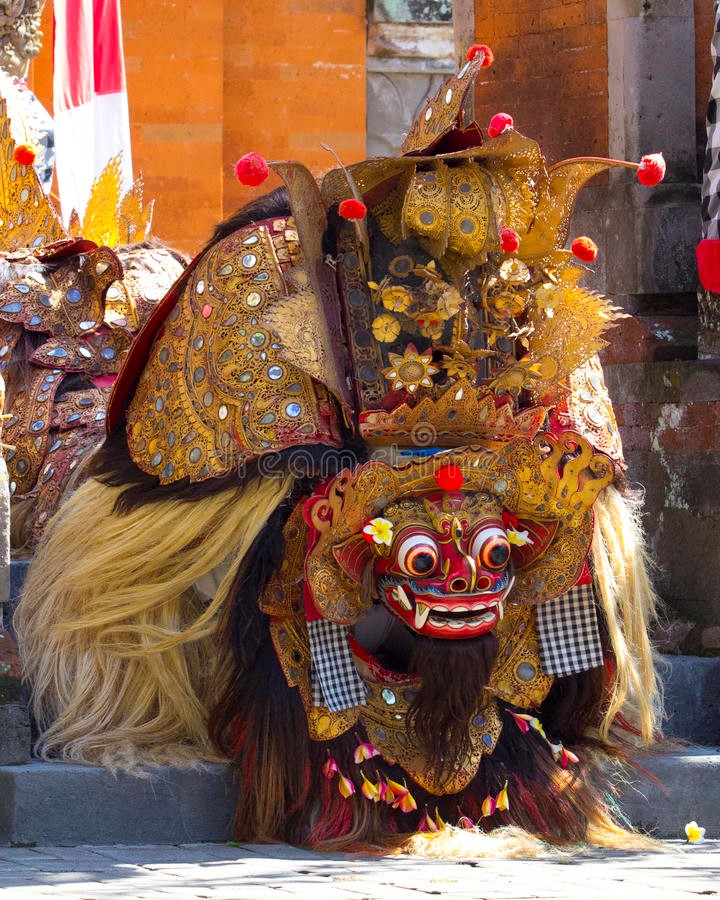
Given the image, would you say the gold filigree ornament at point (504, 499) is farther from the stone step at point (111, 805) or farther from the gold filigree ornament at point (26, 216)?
the gold filigree ornament at point (26, 216)

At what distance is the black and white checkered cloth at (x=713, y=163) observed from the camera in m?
6.24

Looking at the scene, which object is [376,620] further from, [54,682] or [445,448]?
[54,682]

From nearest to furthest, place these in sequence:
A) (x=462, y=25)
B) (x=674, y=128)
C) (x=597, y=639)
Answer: (x=597, y=639) < (x=674, y=128) < (x=462, y=25)

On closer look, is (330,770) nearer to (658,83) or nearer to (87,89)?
(658,83)

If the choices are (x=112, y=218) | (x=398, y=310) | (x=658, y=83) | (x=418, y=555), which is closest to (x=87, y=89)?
(x=112, y=218)

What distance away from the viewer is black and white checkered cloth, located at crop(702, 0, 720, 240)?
6.24 m

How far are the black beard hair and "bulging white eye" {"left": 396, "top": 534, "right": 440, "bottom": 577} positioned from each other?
194 mm

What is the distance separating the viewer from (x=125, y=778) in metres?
4.59

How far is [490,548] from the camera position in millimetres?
4504

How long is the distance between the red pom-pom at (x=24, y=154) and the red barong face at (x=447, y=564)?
2.33 metres

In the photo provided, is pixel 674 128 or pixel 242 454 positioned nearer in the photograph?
pixel 242 454

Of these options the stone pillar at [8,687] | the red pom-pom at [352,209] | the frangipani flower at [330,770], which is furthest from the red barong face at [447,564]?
the stone pillar at [8,687]

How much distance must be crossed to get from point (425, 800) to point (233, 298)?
1.39 m

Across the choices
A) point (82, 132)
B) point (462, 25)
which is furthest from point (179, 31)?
point (462, 25)
